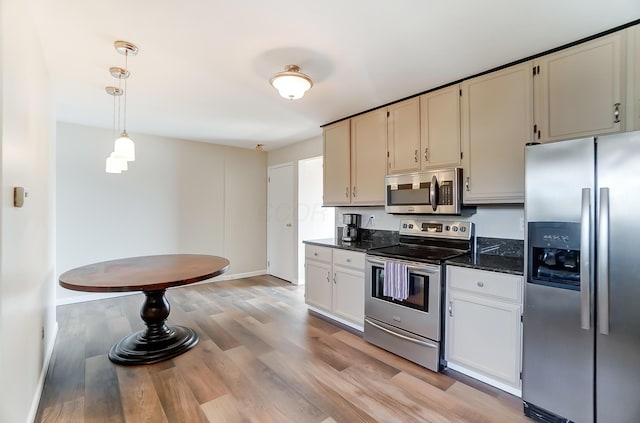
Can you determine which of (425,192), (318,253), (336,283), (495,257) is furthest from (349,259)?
(495,257)

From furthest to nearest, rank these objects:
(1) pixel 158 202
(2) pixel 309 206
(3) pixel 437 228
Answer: (2) pixel 309 206 → (1) pixel 158 202 → (3) pixel 437 228

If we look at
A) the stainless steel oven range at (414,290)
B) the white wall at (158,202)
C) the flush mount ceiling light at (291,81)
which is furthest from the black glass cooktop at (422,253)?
the white wall at (158,202)

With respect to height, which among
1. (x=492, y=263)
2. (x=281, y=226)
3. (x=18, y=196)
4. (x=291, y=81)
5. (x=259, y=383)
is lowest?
(x=259, y=383)

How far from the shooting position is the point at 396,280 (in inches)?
98.6

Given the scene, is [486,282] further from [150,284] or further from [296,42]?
[150,284]

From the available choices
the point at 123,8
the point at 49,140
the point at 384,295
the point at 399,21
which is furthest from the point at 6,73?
the point at 384,295

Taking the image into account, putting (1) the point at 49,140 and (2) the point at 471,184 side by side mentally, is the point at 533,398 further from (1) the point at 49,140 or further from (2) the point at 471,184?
(1) the point at 49,140

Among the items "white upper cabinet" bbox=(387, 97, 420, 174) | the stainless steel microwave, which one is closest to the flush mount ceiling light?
"white upper cabinet" bbox=(387, 97, 420, 174)

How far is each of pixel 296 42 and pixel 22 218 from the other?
1.91m

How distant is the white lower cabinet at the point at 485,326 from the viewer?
1961mm

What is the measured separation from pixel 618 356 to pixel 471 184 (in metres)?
1.39

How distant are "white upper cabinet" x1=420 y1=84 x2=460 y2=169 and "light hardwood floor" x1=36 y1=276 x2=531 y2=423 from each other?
1.78 metres

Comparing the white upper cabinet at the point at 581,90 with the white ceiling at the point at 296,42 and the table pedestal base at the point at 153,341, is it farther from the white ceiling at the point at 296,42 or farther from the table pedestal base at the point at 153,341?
the table pedestal base at the point at 153,341

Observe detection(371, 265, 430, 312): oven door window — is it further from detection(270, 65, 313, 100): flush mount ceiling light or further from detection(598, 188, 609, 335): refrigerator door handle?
detection(270, 65, 313, 100): flush mount ceiling light
